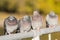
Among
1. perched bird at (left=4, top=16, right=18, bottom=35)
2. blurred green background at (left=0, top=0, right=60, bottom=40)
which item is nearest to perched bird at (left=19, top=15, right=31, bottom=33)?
perched bird at (left=4, top=16, right=18, bottom=35)

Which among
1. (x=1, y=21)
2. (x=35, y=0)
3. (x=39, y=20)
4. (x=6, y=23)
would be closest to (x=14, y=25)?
(x=6, y=23)

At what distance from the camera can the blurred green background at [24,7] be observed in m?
1.73

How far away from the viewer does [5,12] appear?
173cm

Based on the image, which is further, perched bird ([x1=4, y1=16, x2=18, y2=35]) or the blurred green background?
the blurred green background

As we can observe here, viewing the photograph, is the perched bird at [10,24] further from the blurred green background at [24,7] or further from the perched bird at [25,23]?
the blurred green background at [24,7]

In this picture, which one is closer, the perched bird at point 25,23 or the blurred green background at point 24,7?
the perched bird at point 25,23

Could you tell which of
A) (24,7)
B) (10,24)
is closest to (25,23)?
(10,24)

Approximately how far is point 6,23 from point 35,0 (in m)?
0.60

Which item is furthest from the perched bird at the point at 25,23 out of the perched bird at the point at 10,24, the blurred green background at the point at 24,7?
the blurred green background at the point at 24,7

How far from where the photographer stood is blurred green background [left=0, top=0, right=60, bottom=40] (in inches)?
68.0

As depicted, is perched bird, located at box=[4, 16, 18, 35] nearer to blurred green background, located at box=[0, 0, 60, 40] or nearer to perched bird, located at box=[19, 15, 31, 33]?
perched bird, located at box=[19, 15, 31, 33]

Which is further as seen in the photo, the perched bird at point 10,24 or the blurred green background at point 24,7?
the blurred green background at point 24,7

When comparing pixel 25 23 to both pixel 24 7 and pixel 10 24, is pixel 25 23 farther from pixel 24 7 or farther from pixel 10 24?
pixel 24 7

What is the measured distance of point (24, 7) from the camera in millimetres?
1771
